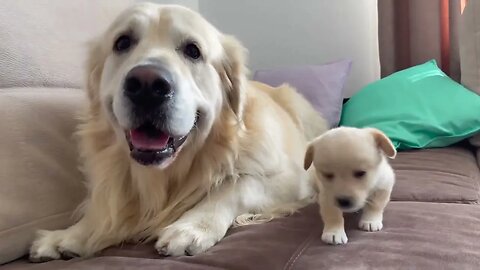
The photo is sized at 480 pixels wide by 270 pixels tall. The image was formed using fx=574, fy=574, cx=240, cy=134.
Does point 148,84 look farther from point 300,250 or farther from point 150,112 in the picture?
point 300,250

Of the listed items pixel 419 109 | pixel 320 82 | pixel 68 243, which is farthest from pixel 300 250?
pixel 320 82

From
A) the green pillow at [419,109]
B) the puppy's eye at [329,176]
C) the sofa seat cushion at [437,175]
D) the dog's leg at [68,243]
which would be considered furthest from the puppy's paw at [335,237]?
the green pillow at [419,109]

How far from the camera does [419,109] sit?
218 cm

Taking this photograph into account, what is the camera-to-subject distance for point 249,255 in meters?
1.06

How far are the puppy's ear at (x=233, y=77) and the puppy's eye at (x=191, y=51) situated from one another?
0.32 feet

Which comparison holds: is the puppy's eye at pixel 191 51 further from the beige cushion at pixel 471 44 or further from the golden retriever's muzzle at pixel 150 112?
the beige cushion at pixel 471 44

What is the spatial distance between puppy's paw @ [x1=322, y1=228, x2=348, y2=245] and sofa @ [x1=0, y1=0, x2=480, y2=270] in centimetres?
2

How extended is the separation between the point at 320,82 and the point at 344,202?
4.55ft

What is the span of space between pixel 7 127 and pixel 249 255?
650 mm

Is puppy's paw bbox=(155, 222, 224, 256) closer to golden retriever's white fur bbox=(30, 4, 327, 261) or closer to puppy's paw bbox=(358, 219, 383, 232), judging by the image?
golden retriever's white fur bbox=(30, 4, 327, 261)

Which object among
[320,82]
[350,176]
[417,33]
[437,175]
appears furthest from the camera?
[417,33]

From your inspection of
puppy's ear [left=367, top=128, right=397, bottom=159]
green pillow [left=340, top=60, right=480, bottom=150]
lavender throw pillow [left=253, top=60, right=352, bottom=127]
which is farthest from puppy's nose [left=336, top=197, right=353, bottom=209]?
lavender throw pillow [left=253, top=60, right=352, bottom=127]

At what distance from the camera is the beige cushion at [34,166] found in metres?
1.24

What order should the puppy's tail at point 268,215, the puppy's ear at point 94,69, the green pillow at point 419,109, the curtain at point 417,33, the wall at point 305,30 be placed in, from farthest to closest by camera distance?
1. the wall at point 305,30
2. the curtain at point 417,33
3. the green pillow at point 419,109
4. the puppy's ear at point 94,69
5. the puppy's tail at point 268,215
